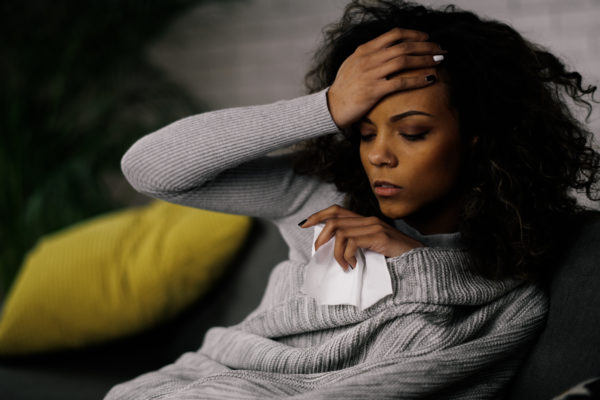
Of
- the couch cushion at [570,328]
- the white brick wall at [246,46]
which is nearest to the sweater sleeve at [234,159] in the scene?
the couch cushion at [570,328]

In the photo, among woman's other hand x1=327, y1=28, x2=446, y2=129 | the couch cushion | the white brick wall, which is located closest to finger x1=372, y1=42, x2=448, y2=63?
woman's other hand x1=327, y1=28, x2=446, y2=129

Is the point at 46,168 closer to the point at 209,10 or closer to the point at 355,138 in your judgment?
the point at 209,10

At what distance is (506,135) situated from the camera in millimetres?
1002

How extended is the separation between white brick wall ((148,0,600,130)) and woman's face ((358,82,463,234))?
4.47 ft

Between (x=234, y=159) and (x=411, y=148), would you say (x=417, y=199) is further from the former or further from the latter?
(x=234, y=159)

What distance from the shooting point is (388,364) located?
0.91 m

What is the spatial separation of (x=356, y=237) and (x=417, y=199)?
113 mm

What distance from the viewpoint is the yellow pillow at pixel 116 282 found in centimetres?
172

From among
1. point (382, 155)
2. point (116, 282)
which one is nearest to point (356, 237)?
point (382, 155)

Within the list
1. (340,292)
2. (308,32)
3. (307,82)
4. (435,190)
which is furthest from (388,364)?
(308,32)

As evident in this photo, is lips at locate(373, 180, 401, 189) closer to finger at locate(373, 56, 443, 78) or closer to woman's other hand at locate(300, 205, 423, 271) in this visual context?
woman's other hand at locate(300, 205, 423, 271)

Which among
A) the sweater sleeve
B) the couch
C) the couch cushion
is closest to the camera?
the couch cushion

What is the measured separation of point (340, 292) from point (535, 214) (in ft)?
1.17

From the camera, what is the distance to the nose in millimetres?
940
